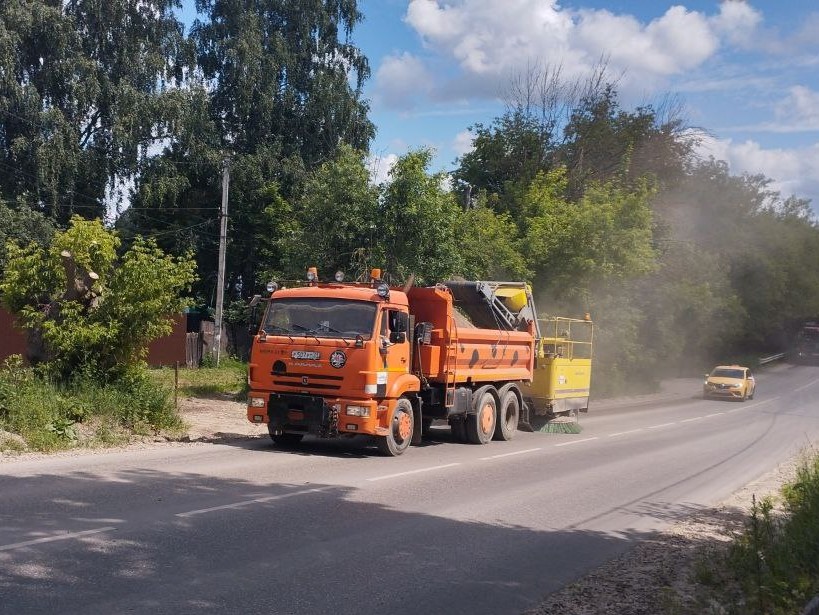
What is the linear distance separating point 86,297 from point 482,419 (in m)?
7.87

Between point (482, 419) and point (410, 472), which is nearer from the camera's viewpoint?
point (410, 472)

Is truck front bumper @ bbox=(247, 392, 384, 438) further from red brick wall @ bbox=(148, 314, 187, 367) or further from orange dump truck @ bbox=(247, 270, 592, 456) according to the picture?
red brick wall @ bbox=(148, 314, 187, 367)

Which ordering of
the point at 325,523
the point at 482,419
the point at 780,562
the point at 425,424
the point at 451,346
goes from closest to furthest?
the point at 780,562 → the point at 325,523 → the point at 451,346 → the point at 482,419 → the point at 425,424

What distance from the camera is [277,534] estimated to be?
8297mm

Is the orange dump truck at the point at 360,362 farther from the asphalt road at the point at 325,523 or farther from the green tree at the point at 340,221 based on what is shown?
the green tree at the point at 340,221

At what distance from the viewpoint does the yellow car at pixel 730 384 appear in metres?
39.1

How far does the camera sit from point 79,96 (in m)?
32.7

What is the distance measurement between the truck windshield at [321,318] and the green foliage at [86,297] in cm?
230

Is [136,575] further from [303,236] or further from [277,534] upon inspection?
[303,236]

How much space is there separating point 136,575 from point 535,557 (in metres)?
3.65

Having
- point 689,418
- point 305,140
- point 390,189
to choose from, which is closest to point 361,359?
point 390,189

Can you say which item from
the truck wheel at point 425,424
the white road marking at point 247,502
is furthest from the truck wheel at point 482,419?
the white road marking at point 247,502

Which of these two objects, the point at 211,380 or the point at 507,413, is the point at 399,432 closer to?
the point at 507,413

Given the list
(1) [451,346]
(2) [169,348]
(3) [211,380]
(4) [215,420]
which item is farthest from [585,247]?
(4) [215,420]
